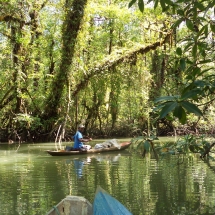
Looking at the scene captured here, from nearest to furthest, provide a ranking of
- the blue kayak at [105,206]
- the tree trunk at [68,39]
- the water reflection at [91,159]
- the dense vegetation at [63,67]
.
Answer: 1. the blue kayak at [105,206]
2. the water reflection at [91,159]
3. the tree trunk at [68,39]
4. the dense vegetation at [63,67]

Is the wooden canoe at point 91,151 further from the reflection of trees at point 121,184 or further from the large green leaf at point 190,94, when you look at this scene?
the large green leaf at point 190,94

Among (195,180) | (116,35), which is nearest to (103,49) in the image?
(116,35)

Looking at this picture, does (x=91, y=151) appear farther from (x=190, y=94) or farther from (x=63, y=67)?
(x=190, y=94)

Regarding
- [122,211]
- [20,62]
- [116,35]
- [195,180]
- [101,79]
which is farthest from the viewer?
[116,35]

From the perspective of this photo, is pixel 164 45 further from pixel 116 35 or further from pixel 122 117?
pixel 122 117

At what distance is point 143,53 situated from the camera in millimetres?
18000

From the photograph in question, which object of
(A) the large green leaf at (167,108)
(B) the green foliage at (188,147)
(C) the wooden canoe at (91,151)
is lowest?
(C) the wooden canoe at (91,151)

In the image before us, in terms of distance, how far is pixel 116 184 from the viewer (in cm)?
676

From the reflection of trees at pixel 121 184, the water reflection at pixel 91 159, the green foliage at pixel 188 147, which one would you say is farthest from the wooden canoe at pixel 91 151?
the green foliage at pixel 188 147

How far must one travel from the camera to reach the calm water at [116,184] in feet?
17.0

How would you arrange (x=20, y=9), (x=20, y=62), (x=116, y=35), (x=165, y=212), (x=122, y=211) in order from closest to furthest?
1. (x=122, y=211)
2. (x=165, y=212)
3. (x=20, y=9)
4. (x=20, y=62)
5. (x=116, y=35)

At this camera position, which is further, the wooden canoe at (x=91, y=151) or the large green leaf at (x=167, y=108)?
the wooden canoe at (x=91, y=151)

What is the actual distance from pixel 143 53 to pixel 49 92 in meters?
4.81

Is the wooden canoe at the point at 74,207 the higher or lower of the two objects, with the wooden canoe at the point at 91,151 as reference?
lower
